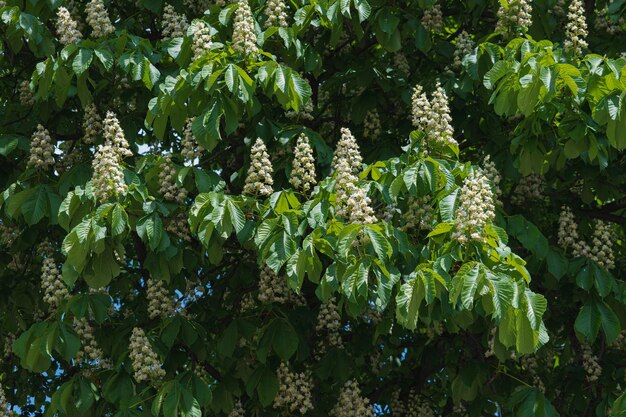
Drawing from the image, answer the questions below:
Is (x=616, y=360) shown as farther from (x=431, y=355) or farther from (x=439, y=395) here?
(x=439, y=395)

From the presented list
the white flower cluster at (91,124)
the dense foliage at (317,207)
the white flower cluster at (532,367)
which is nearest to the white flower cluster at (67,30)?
the dense foliage at (317,207)

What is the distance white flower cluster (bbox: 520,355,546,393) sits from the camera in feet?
26.8

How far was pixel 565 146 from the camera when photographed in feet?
24.5

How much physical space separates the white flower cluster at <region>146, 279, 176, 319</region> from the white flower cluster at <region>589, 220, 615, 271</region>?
2.38 metres

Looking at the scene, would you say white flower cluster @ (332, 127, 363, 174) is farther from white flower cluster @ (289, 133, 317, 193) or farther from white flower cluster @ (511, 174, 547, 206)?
white flower cluster @ (511, 174, 547, 206)

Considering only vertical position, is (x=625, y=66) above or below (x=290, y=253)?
above

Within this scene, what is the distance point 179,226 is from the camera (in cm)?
756

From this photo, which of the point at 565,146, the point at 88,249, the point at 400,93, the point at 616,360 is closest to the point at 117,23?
the point at 400,93

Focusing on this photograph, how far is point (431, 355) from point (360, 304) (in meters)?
2.24

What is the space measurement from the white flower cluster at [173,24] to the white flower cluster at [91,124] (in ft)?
2.11

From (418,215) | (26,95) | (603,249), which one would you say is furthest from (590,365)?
(26,95)

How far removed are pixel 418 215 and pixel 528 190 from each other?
5.13ft

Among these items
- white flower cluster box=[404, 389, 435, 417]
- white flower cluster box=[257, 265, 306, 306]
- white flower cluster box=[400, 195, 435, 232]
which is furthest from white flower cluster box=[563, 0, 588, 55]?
white flower cluster box=[404, 389, 435, 417]

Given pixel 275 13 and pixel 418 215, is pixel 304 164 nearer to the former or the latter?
pixel 418 215
